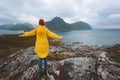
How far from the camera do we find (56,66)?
495 inches

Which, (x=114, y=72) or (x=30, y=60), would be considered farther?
(x=30, y=60)

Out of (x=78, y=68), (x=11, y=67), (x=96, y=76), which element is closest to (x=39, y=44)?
(x=78, y=68)


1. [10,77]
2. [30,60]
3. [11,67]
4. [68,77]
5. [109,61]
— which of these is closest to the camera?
[68,77]

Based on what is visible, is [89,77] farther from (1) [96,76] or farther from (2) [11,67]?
(2) [11,67]

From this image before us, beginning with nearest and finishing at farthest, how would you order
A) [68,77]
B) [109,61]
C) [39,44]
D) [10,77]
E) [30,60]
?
1. [39,44]
2. [68,77]
3. [109,61]
4. [10,77]
5. [30,60]

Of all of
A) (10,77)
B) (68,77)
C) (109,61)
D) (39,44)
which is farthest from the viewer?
(10,77)

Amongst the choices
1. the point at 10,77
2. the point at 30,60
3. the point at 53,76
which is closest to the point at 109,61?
the point at 53,76

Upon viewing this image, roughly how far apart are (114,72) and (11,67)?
10.5m

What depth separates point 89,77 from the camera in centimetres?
1132

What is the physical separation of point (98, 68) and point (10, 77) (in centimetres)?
762

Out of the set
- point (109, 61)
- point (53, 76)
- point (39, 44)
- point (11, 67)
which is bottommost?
point (11, 67)

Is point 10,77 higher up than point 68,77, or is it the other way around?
point 68,77

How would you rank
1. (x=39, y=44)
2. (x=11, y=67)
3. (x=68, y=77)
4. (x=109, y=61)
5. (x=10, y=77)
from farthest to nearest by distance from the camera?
(x=11, y=67) < (x=10, y=77) < (x=109, y=61) < (x=68, y=77) < (x=39, y=44)

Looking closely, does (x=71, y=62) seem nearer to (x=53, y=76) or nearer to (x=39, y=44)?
(x=53, y=76)
